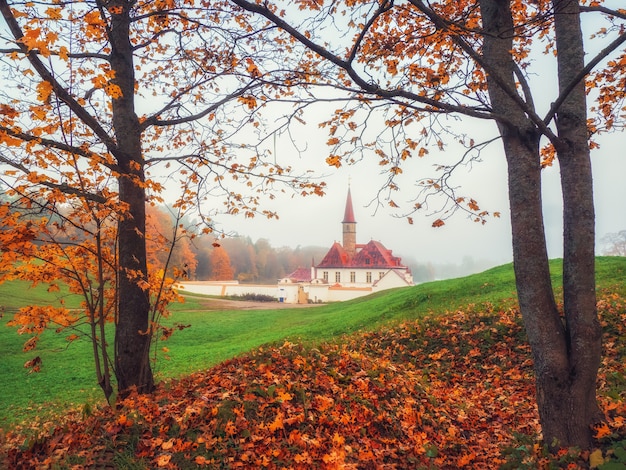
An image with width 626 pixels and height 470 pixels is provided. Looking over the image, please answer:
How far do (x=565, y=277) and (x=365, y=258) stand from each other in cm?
5590

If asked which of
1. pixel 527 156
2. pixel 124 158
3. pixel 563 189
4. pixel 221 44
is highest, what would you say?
pixel 221 44

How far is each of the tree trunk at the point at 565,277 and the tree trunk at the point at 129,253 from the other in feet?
15.2

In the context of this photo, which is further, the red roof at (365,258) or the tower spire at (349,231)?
the tower spire at (349,231)

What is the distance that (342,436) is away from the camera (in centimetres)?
477

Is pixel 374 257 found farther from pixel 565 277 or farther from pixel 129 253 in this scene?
pixel 565 277

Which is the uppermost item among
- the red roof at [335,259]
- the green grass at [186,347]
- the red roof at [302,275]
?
the red roof at [335,259]

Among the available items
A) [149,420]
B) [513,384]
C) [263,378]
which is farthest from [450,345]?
[149,420]

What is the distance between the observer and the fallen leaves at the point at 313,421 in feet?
14.1

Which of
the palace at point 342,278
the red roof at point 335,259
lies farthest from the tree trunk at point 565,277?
the red roof at point 335,259

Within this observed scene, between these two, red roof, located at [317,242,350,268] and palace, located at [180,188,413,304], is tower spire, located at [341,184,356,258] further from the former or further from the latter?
red roof, located at [317,242,350,268]

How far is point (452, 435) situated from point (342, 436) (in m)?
1.56

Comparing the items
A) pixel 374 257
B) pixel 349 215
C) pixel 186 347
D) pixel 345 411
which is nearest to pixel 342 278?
pixel 374 257

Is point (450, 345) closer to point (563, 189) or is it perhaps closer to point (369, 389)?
point (369, 389)

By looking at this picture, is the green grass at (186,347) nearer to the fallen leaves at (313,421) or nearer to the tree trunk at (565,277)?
the fallen leaves at (313,421)
